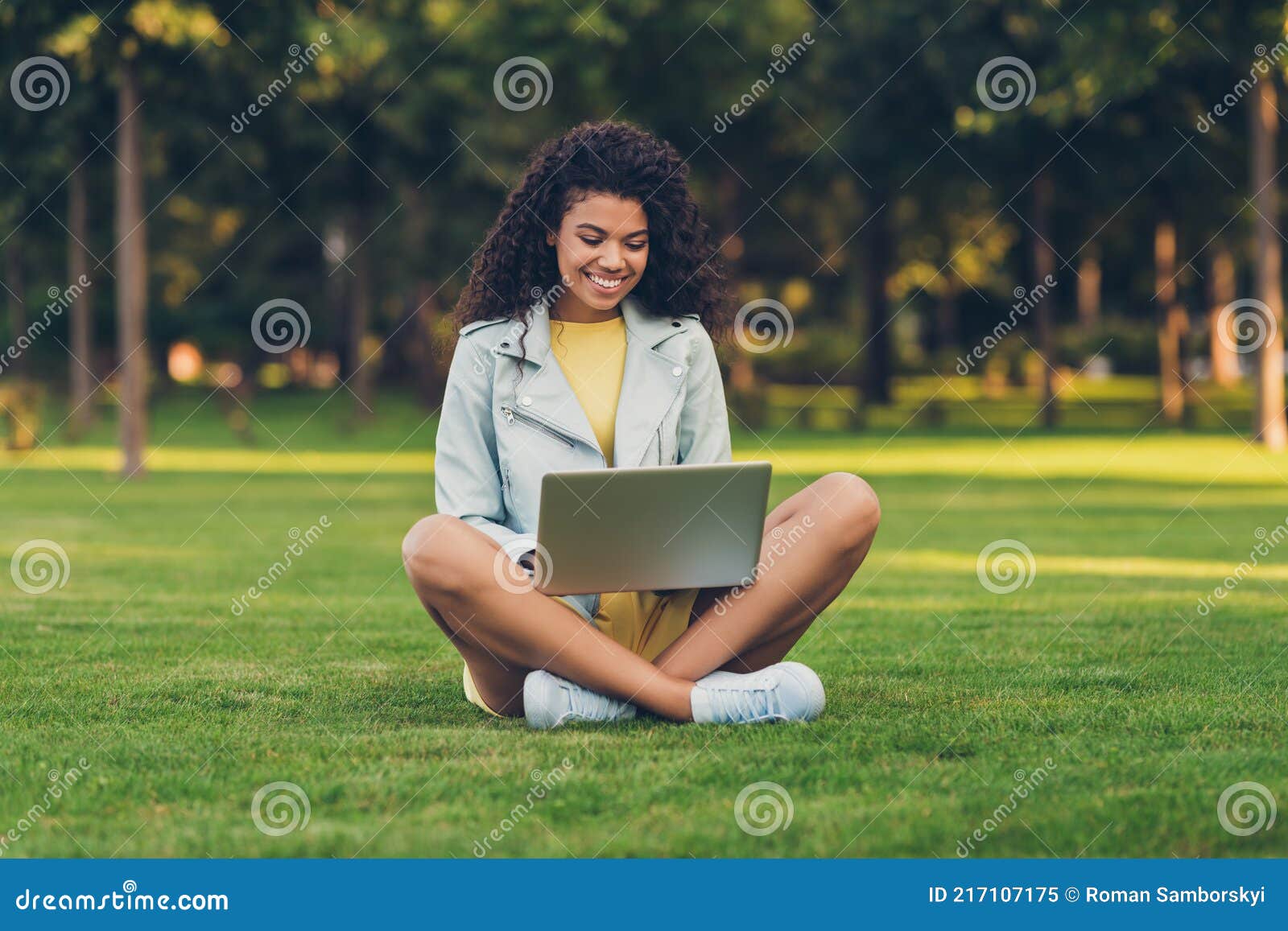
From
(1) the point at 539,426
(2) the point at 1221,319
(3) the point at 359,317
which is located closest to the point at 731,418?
(3) the point at 359,317

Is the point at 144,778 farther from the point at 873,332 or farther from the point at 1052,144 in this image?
the point at 873,332

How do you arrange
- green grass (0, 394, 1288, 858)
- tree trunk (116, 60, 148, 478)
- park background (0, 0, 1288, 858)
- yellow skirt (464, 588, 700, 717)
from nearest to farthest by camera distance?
green grass (0, 394, 1288, 858) < park background (0, 0, 1288, 858) < yellow skirt (464, 588, 700, 717) < tree trunk (116, 60, 148, 478)

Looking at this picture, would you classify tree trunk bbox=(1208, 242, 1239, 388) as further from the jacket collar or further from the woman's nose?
the woman's nose

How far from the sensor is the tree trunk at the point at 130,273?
20703mm

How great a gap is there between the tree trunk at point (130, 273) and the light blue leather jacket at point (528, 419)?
1612 cm

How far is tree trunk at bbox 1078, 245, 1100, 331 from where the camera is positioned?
139ft

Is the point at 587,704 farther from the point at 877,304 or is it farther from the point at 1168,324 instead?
the point at 877,304

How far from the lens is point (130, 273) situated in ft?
68.5

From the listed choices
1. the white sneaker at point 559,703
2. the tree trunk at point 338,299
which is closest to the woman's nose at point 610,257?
the white sneaker at point 559,703

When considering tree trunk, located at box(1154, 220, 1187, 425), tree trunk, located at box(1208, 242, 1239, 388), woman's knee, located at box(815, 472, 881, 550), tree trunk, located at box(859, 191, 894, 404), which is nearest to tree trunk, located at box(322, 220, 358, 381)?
tree trunk, located at box(859, 191, 894, 404)

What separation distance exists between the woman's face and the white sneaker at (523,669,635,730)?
4.11 ft

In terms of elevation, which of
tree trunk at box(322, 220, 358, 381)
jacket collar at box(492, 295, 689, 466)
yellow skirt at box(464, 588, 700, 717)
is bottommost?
tree trunk at box(322, 220, 358, 381)

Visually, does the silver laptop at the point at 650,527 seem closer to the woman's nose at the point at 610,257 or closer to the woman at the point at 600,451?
the woman at the point at 600,451

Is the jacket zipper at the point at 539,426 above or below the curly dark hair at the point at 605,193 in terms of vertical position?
below
